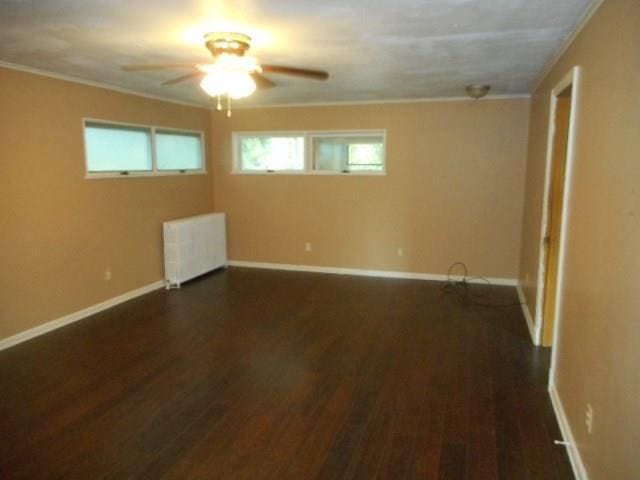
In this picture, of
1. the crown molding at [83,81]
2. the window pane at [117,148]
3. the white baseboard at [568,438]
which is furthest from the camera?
the window pane at [117,148]

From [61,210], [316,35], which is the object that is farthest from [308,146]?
[316,35]

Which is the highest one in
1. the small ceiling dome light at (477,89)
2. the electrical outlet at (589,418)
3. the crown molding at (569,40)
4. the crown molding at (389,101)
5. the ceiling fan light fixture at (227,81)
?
the crown molding at (389,101)

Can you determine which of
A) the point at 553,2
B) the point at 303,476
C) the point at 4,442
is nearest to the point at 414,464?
the point at 303,476

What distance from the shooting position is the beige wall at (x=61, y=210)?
12.9 ft

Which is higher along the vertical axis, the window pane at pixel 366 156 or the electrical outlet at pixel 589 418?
the window pane at pixel 366 156

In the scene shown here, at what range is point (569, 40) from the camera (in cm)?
301

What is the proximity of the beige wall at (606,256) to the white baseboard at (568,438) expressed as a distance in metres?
0.06

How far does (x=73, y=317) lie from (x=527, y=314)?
15.0ft

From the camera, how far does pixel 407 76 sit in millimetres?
4395

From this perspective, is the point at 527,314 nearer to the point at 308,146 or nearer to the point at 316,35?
the point at 316,35

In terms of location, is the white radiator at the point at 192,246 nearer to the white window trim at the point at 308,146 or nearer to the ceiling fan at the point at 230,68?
the white window trim at the point at 308,146

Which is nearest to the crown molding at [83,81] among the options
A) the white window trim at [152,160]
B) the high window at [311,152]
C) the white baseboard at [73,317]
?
the white window trim at [152,160]

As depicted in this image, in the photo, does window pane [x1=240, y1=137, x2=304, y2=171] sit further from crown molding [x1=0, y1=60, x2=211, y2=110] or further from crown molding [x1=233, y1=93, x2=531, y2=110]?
crown molding [x1=0, y1=60, x2=211, y2=110]

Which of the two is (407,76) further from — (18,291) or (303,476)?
(18,291)
